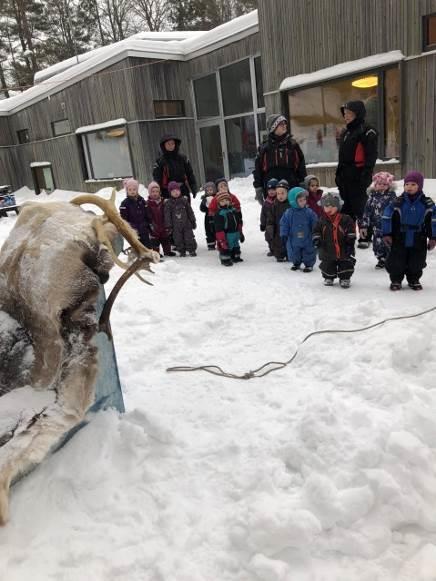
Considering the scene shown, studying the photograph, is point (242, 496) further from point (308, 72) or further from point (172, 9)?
point (172, 9)

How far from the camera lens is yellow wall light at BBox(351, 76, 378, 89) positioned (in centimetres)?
848

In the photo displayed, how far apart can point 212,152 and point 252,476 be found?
13696mm

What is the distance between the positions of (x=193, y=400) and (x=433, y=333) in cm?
177

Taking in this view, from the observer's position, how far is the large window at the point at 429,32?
7453 mm

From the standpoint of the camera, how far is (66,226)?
7.45ft

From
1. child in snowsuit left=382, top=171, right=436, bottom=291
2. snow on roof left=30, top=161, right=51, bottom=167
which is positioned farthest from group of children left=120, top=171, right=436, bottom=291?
snow on roof left=30, top=161, right=51, bottom=167

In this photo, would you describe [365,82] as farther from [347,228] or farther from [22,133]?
[22,133]

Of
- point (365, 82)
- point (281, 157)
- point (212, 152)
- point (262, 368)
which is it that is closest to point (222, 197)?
point (281, 157)

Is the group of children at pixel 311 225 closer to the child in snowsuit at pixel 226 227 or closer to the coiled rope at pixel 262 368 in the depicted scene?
the child in snowsuit at pixel 226 227

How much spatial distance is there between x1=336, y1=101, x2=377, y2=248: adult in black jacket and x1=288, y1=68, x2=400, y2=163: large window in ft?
9.97

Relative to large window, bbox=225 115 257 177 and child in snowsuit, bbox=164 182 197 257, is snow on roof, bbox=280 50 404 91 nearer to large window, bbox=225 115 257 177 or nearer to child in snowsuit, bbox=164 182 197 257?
large window, bbox=225 115 257 177

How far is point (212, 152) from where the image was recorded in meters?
14.9

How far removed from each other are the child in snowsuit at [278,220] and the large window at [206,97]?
9142 mm

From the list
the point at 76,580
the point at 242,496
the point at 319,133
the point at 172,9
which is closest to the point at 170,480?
the point at 242,496
